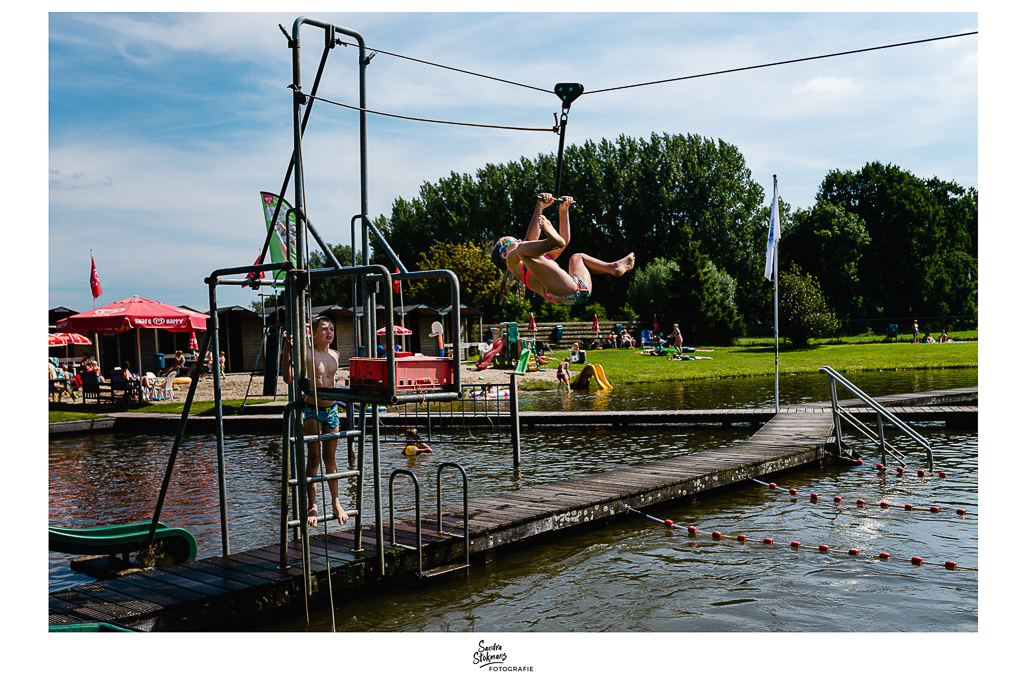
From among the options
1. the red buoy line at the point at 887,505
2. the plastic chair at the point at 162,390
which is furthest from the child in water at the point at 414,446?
the plastic chair at the point at 162,390

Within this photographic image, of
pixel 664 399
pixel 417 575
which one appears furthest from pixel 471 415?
pixel 417 575

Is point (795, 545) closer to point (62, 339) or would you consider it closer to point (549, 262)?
point (549, 262)

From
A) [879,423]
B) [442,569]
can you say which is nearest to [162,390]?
[442,569]

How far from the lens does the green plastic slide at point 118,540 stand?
7.16 m

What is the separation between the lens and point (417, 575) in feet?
24.6

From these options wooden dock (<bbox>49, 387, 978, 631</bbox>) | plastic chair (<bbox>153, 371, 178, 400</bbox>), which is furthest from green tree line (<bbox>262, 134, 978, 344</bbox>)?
wooden dock (<bbox>49, 387, 978, 631</bbox>)

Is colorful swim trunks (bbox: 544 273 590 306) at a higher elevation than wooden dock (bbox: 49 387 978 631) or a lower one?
higher

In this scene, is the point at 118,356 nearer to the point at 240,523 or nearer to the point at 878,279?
the point at 240,523

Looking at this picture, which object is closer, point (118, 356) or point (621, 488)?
point (621, 488)

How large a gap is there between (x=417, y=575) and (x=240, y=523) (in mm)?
3575

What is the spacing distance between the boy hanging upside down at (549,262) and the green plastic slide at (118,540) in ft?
13.5

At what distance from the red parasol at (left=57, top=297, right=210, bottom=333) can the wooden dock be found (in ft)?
50.7

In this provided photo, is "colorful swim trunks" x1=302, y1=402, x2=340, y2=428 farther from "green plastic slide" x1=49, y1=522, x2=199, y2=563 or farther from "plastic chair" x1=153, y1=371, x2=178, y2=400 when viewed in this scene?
"plastic chair" x1=153, y1=371, x2=178, y2=400

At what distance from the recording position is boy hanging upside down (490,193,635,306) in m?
6.38
